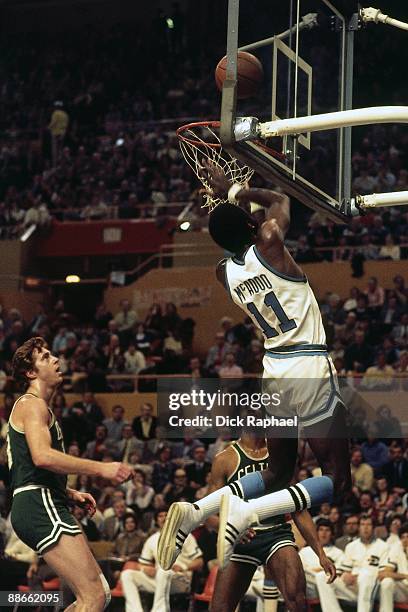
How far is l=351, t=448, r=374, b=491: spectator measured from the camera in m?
13.7

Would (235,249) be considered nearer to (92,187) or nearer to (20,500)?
(20,500)

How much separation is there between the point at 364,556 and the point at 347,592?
1.41 feet

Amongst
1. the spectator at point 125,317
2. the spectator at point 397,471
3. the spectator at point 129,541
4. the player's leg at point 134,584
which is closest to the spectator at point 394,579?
the spectator at point 397,471

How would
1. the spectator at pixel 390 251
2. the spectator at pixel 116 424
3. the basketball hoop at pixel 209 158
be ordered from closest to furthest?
the basketball hoop at pixel 209 158 < the spectator at pixel 116 424 < the spectator at pixel 390 251

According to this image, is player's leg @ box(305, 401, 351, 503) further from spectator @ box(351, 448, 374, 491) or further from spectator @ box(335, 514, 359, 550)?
spectator @ box(351, 448, 374, 491)

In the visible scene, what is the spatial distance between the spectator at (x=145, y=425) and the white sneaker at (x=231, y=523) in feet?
27.8

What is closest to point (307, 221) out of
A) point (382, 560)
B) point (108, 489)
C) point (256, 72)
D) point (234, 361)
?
point (234, 361)

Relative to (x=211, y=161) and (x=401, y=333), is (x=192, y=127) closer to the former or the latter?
(x=211, y=161)

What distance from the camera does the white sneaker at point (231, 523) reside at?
7.00 m

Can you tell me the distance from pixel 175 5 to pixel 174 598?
16.0m

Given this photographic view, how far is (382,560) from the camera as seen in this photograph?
39.0 feet

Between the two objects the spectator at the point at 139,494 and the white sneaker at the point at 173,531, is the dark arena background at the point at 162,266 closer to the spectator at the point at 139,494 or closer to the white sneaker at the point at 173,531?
the spectator at the point at 139,494

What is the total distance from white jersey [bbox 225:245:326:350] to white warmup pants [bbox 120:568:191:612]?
5290 millimetres

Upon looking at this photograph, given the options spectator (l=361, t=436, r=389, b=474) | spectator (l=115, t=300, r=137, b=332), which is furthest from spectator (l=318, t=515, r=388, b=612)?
spectator (l=115, t=300, r=137, b=332)
